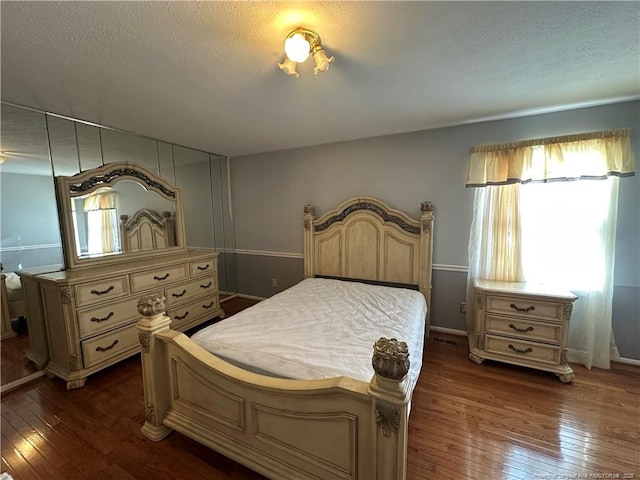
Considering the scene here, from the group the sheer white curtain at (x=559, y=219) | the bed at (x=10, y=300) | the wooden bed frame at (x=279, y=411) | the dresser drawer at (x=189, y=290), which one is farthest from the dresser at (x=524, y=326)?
the bed at (x=10, y=300)

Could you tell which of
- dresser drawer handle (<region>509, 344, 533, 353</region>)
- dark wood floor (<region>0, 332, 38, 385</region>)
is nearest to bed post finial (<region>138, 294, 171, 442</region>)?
dark wood floor (<region>0, 332, 38, 385</region>)

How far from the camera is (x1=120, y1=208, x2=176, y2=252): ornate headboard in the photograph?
2.68 meters

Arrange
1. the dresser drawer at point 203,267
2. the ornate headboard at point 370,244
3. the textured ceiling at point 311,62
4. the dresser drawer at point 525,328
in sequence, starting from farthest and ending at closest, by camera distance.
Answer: the dresser drawer at point 203,267, the ornate headboard at point 370,244, the dresser drawer at point 525,328, the textured ceiling at point 311,62

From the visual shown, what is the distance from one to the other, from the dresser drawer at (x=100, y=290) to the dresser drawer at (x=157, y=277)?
79 mm

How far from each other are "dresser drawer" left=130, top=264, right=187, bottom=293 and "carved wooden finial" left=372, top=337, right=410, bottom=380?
2.47 m

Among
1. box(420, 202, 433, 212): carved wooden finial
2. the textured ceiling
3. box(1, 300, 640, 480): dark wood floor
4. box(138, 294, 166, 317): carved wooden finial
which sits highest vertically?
the textured ceiling

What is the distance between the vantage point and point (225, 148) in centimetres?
352

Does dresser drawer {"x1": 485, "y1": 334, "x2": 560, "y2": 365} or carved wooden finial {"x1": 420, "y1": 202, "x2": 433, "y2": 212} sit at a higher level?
carved wooden finial {"x1": 420, "y1": 202, "x2": 433, "y2": 212}

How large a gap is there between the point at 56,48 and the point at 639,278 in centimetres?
443

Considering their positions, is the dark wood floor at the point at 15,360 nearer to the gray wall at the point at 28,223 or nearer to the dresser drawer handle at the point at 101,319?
the dresser drawer handle at the point at 101,319

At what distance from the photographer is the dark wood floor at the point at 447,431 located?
136cm

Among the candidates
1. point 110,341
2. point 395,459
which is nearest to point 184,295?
point 110,341

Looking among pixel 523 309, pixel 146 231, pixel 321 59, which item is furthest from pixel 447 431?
pixel 146 231

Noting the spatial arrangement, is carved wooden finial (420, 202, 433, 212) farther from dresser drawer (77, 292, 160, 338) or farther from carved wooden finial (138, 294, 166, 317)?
dresser drawer (77, 292, 160, 338)
